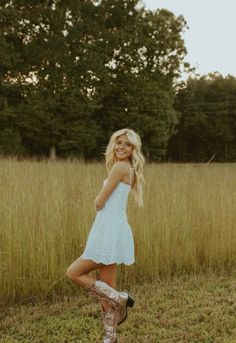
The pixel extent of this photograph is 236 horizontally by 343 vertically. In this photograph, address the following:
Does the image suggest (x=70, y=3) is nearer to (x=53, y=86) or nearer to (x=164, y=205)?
(x=53, y=86)

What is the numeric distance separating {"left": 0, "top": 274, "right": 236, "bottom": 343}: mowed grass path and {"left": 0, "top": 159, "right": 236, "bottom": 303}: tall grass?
0.30m

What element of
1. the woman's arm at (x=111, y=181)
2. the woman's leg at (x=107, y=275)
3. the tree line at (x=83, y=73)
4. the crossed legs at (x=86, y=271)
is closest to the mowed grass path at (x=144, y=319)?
the woman's leg at (x=107, y=275)

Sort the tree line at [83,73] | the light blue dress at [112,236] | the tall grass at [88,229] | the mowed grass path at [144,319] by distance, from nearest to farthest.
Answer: the light blue dress at [112,236], the mowed grass path at [144,319], the tall grass at [88,229], the tree line at [83,73]

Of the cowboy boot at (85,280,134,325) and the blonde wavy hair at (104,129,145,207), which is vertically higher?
the blonde wavy hair at (104,129,145,207)

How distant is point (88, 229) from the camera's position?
5.08 metres

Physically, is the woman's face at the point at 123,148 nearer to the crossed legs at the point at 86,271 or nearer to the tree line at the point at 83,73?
the crossed legs at the point at 86,271

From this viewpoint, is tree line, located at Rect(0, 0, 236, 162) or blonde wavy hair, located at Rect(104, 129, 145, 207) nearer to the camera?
blonde wavy hair, located at Rect(104, 129, 145, 207)

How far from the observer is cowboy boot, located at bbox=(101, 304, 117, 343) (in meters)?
3.12

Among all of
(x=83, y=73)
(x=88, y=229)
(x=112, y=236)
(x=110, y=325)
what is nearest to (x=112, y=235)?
(x=112, y=236)

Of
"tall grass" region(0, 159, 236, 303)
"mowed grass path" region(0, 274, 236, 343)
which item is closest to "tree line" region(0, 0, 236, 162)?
"tall grass" region(0, 159, 236, 303)

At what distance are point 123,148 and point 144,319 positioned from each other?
1.53 meters

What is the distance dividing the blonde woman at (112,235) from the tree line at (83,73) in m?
16.9

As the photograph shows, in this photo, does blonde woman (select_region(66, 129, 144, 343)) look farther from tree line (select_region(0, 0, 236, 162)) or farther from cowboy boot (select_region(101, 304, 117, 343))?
tree line (select_region(0, 0, 236, 162))

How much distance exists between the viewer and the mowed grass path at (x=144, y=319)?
138 inches
